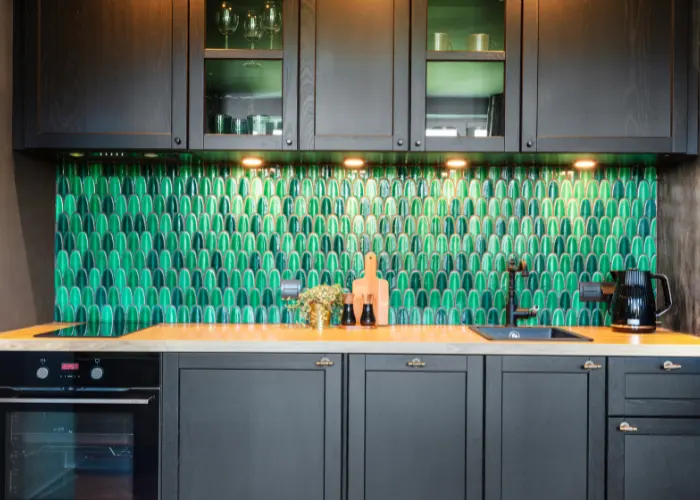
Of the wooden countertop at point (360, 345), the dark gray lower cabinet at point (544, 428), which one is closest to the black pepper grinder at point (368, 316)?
the wooden countertop at point (360, 345)

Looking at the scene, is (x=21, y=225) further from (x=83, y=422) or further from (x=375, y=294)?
(x=375, y=294)

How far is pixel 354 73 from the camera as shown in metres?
2.50

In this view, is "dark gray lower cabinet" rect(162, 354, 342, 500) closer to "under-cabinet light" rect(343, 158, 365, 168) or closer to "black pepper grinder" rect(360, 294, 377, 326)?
"black pepper grinder" rect(360, 294, 377, 326)

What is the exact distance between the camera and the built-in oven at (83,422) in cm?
230

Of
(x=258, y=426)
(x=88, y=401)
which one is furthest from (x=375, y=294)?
(x=88, y=401)

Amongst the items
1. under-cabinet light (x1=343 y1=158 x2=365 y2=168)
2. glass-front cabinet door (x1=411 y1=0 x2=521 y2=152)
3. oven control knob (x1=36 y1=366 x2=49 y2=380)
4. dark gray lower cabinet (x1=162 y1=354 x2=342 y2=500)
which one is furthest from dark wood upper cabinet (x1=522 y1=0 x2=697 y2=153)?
oven control knob (x1=36 y1=366 x2=49 y2=380)

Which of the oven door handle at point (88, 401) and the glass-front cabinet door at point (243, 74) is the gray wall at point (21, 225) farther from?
the glass-front cabinet door at point (243, 74)

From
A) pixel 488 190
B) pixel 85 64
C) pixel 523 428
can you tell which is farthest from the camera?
pixel 488 190

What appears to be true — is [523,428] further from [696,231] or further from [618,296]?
[696,231]

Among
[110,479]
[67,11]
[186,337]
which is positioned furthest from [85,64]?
[110,479]

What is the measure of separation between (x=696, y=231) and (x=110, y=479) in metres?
2.53

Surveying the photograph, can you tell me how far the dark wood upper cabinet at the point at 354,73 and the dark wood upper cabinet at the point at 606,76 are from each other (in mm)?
527

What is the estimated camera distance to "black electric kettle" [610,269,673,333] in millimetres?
2588

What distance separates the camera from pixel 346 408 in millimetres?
2314
